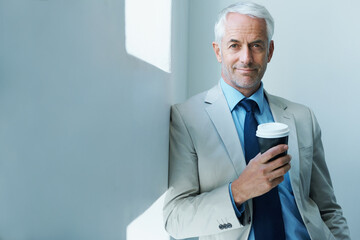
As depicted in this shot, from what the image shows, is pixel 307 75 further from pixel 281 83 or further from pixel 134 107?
pixel 134 107

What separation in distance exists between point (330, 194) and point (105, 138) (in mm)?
1197

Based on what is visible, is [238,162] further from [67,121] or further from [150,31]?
[67,121]

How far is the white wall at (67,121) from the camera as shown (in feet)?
1.53

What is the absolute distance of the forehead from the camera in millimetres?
1439

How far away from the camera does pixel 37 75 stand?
20.1 inches

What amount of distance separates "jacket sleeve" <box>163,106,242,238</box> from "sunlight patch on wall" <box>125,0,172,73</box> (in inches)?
9.8

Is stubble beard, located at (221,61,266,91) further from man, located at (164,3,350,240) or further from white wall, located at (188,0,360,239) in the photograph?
white wall, located at (188,0,360,239)

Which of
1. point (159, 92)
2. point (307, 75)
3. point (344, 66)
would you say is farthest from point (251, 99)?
point (344, 66)

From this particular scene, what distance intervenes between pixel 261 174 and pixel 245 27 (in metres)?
0.61

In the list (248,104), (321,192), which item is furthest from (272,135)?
(321,192)

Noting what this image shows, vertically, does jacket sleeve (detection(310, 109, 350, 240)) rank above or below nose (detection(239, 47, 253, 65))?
below

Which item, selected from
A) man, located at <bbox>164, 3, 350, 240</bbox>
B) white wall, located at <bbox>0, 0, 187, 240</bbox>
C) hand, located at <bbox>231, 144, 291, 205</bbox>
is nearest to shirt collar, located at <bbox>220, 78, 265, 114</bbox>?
man, located at <bbox>164, 3, 350, 240</bbox>

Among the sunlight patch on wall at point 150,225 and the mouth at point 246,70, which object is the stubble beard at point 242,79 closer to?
the mouth at point 246,70

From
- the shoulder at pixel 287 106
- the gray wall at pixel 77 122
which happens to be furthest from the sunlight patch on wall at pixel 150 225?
the shoulder at pixel 287 106
